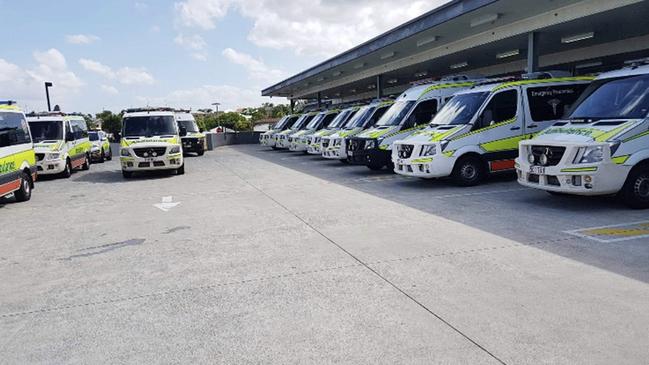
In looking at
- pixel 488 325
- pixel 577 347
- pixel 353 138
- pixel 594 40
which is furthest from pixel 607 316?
pixel 594 40

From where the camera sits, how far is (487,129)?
10664 millimetres

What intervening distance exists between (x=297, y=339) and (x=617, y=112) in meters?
7.20

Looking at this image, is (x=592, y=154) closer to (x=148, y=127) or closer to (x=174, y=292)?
(x=174, y=292)

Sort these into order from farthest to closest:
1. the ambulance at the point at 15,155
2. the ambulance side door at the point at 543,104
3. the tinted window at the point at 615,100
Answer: the ambulance side door at the point at 543,104
the ambulance at the point at 15,155
the tinted window at the point at 615,100

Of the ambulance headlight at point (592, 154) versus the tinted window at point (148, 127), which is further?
the tinted window at point (148, 127)

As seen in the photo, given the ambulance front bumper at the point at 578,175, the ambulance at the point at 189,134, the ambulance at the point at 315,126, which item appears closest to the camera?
the ambulance front bumper at the point at 578,175

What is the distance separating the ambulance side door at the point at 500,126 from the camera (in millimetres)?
10664

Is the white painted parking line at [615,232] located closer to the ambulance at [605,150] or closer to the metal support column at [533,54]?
the ambulance at [605,150]

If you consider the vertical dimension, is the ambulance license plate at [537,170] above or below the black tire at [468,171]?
above

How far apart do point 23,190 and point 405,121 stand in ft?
32.3

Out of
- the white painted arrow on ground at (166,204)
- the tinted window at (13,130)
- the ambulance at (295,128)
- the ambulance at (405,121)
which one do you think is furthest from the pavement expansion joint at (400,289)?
the ambulance at (295,128)

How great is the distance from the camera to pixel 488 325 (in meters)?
3.79

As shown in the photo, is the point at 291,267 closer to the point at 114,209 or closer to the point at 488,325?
the point at 488,325

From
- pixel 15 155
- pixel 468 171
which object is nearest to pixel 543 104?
pixel 468 171
